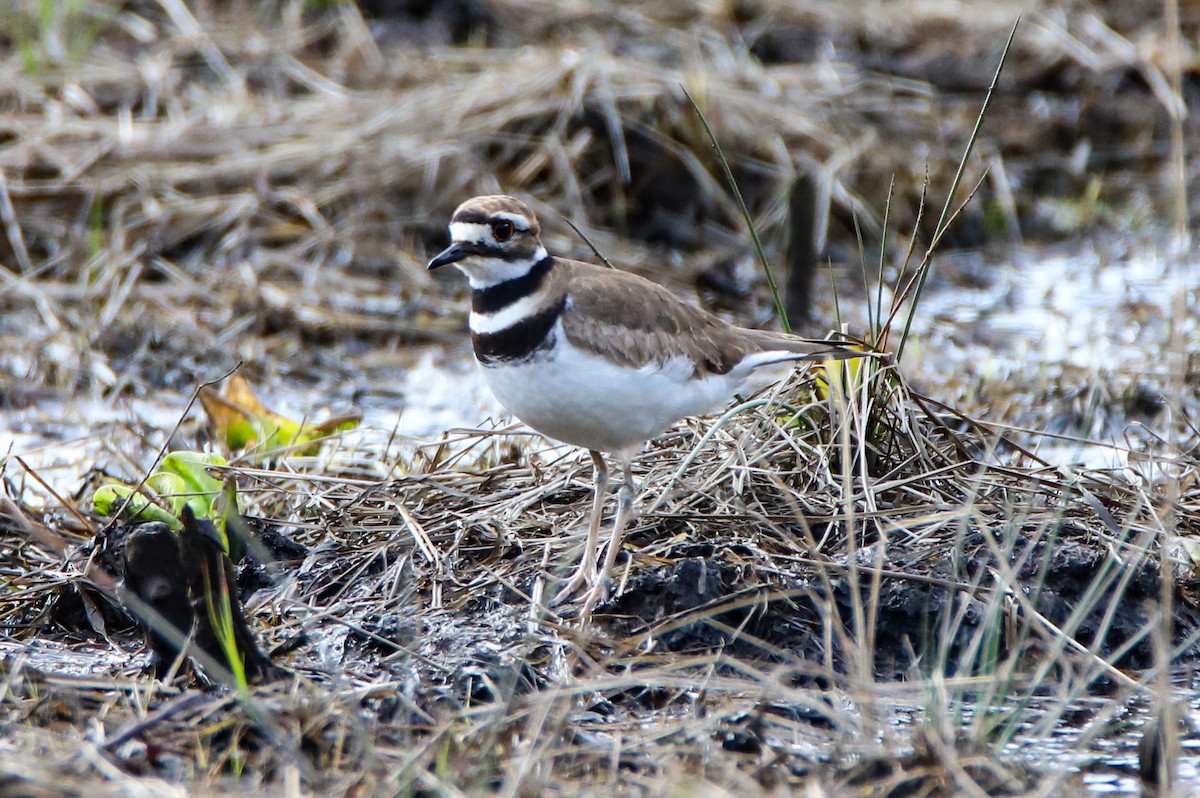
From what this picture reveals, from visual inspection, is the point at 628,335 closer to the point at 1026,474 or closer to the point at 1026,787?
the point at 1026,474

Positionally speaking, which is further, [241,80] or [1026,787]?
[241,80]

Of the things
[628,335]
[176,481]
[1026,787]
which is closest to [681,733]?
[1026,787]

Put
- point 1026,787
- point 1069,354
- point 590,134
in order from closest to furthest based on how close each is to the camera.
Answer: point 1026,787 < point 1069,354 < point 590,134

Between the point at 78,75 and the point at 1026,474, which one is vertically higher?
the point at 78,75

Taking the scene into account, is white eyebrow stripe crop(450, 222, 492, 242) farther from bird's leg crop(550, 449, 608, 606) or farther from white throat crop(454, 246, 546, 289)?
bird's leg crop(550, 449, 608, 606)

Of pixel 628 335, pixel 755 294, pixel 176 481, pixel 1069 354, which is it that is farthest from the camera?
pixel 755 294

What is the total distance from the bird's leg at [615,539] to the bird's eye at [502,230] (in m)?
0.70

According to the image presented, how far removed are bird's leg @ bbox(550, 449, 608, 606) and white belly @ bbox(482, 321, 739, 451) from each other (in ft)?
0.82

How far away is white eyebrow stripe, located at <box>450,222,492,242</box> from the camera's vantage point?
4074mm

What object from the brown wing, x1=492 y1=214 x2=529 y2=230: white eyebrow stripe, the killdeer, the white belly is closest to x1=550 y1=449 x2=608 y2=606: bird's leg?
the killdeer

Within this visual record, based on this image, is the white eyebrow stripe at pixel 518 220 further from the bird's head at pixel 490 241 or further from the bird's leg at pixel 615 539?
the bird's leg at pixel 615 539

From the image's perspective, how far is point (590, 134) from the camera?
7664 mm

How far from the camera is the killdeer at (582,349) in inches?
154

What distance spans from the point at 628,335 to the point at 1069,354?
3128 millimetres
